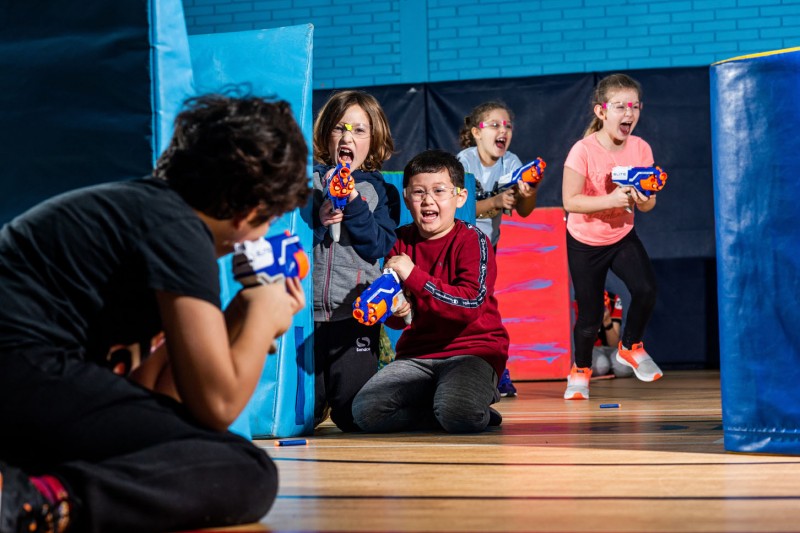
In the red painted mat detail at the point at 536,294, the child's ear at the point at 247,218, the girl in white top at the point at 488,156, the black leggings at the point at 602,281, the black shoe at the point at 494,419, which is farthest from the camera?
the red painted mat detail at the point at 536,294

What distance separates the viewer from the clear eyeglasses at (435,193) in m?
3.51

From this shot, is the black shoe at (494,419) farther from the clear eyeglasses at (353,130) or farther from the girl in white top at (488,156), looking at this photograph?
the girl in white top at (488,156)

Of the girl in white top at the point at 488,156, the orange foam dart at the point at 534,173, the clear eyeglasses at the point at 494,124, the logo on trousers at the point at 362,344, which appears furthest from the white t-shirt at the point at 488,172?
the logo on trousers at the point at 362,344

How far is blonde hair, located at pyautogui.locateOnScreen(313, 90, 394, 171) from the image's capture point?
12.0 ft

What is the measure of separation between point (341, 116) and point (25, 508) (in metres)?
2.37

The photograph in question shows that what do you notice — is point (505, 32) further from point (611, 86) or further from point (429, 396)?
point (429, 396)

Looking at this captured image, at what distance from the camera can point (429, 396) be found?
3391 millimetres

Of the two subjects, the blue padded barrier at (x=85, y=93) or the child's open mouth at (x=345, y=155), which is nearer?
the blue padded barrier at (x=85, y=93)

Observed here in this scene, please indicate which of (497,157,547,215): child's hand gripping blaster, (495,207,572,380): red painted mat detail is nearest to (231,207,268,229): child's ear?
(497,157,547,215): child's hand gripping blaster

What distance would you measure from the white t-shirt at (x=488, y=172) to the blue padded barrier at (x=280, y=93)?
1.90 meters

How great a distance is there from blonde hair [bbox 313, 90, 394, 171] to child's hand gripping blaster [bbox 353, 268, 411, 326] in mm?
659

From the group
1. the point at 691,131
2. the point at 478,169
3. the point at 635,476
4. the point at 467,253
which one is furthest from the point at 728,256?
the point at 691,131

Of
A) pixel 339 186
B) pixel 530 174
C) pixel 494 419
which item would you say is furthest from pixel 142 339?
pixel 530 174

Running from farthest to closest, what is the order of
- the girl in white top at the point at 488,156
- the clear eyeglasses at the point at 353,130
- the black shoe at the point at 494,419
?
1. the girl in white top at the point at 488,156
2. the clear eyeglasses at the point at 353,130
3. the black shoe at the point at 494,419
